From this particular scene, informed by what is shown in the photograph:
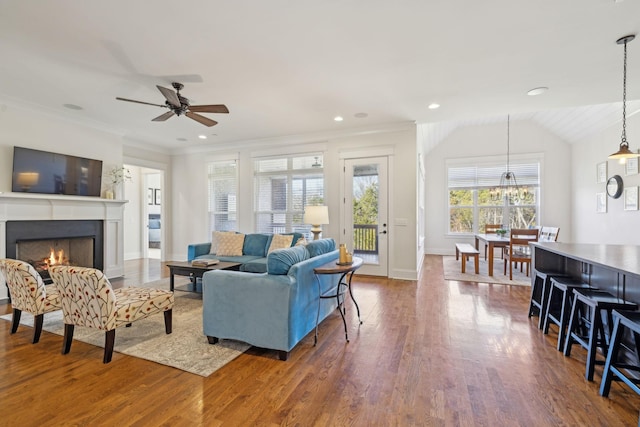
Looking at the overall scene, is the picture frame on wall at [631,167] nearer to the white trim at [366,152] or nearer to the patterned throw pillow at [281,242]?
the white trim at [366,152]

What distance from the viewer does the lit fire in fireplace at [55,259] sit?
15.8 ft

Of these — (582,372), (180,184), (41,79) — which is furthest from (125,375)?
(180,184)

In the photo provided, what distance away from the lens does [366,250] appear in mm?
5801

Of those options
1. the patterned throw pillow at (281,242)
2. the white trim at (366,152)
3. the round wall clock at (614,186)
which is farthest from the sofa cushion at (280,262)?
the round wall clock at (614,186)

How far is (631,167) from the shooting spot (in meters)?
5.35

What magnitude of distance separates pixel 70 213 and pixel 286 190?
12.3 feet

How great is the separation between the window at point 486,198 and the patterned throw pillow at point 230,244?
20.9 ft

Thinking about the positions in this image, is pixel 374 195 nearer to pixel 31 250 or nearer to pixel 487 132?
pixel 487 132

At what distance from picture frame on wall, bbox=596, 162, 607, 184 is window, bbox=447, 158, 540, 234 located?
1.60 m

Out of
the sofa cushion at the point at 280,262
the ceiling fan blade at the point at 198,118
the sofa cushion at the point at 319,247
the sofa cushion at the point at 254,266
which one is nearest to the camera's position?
the sofa cushion at the point at 280,262

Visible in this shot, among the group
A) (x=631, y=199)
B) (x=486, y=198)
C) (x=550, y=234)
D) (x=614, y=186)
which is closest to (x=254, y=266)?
(x=550, y=234)

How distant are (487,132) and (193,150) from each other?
796 cm

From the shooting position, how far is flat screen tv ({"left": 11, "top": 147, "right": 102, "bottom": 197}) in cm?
429

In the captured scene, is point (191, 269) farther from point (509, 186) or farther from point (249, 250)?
point (509, 186)
